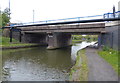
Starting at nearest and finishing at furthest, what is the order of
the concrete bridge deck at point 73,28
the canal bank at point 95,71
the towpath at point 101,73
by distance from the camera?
the towpath at point 101,73
the canal bank at point 95,71
the concrete bridge deck at point 73,28

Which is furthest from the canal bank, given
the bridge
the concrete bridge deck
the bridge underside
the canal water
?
the bridge underside

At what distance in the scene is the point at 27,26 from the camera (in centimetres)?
4319

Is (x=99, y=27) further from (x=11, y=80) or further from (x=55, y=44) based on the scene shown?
(x=11, y=80)

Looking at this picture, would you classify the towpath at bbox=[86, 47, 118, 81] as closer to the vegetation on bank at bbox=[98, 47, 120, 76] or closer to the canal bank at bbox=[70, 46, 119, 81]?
the canal bank at bbox=[70, 46, 119, 81]

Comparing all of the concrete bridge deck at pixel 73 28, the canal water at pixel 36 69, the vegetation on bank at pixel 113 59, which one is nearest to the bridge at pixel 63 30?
the concrete bridge deck at pixel 73 28

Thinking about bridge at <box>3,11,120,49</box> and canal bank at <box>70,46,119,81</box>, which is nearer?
canal bank at <box>70,46,119,81</box>

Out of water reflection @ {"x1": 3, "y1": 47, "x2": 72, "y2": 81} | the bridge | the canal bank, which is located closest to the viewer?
the canal bank

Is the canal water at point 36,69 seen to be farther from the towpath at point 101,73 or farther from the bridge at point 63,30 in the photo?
the bridge at point 63,30

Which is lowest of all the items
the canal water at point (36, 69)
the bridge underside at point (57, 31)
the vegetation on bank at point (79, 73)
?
the canal water at point (36, 69)

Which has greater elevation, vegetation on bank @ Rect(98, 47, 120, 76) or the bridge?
the bridge

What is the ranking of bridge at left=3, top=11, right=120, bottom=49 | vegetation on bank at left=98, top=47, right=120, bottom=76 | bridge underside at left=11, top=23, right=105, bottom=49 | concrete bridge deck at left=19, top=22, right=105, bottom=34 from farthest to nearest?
bridge underside at left=11, top=23, right=105, bottom=49, concrete bridge deck at left=19, top=22, right=105, bottom=34, bridge at left=3, top=11, right=120, bottom=49, vegetation on bank at left=98, top=47, right=120, bottom=76

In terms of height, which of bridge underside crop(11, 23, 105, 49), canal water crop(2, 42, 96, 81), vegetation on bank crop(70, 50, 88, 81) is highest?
bridge underside crop(11, 23, 105, 49)

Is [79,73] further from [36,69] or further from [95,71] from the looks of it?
[36,69]

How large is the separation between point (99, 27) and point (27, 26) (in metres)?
22.4
